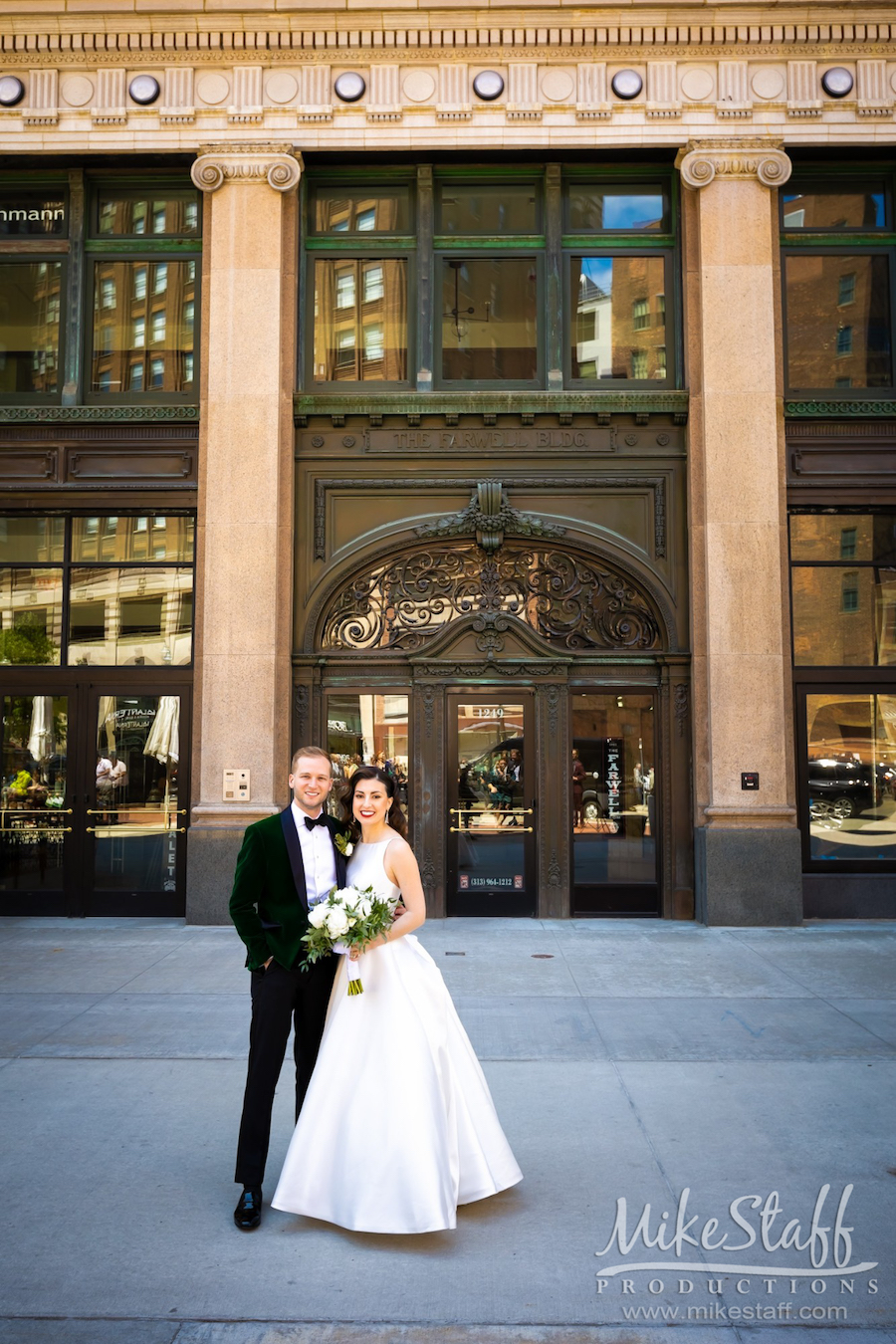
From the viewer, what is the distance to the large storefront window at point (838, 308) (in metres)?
13.0

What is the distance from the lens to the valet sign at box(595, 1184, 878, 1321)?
388 centimetres

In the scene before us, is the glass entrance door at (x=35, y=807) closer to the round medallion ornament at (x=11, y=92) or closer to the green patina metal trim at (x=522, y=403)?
the green patina metal trim at (x=522, y=403)

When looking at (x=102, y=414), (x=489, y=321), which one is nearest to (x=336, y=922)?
(x=102, y=414)

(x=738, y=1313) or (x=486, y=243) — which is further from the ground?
(x=486, y=243)

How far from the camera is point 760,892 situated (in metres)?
12.0

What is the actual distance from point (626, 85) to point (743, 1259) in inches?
493

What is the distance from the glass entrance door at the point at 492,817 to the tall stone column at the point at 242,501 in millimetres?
2056

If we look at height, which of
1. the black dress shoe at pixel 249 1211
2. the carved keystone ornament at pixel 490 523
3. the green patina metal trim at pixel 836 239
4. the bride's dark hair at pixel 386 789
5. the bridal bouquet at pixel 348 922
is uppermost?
the green patina metal trim at pixel 836 239

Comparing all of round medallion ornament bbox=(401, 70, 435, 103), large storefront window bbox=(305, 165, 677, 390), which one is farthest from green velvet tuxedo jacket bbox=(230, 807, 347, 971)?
round medallion ornament bbox=(401, 70, 435, 103)

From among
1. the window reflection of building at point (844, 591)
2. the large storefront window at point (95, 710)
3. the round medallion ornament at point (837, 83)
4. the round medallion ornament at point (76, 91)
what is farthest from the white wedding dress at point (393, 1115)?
the round medallion ornament at point (837, 83)

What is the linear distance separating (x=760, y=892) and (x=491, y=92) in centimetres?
969

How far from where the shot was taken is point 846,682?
12.6 metres

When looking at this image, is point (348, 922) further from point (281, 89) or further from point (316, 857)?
point (281, 89)

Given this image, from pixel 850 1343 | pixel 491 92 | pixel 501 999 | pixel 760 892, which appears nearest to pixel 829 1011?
pixel 501 999
